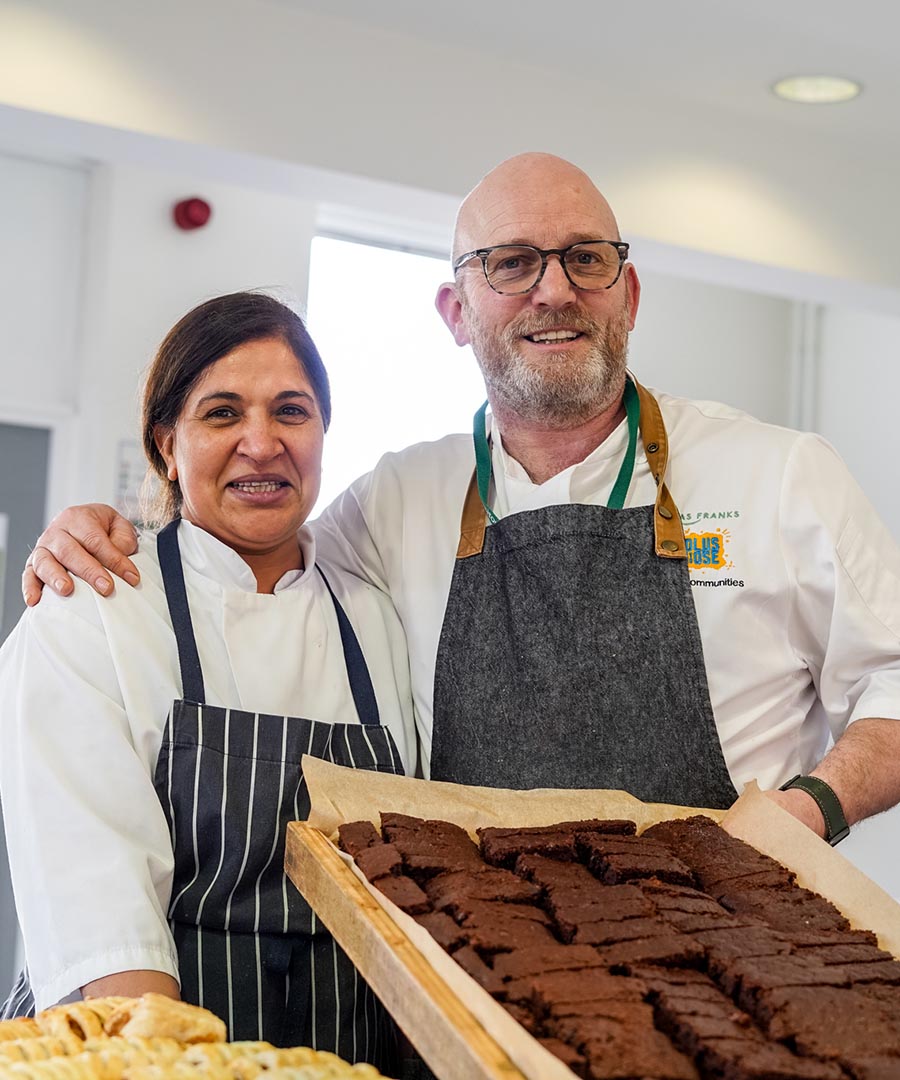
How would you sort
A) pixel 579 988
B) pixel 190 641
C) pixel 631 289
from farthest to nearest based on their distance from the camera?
pixel 631 289 < pixel 190 641 < pixel 579 988

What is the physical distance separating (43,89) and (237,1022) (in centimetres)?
243

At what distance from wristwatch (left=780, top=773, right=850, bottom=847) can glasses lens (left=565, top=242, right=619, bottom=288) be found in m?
0.88

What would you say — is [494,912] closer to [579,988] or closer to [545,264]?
[579,988]

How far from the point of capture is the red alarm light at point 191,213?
4457 mm

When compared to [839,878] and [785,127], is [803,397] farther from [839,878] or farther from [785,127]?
→ [839,878]

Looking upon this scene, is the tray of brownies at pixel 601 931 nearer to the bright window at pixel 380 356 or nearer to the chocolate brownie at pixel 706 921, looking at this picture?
the chocolate brownie at pixel 706 921

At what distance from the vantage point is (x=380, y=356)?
206 inches

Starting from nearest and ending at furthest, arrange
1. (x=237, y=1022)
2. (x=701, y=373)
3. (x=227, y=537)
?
1. (x=237, y=1022)
2. (x=227, y=537)
3. (x=701, y=373)

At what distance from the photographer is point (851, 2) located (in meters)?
3.36

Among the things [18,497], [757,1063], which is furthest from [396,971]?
[18,497]

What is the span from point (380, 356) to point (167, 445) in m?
3.29

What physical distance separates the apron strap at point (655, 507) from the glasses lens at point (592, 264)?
0.70 ft

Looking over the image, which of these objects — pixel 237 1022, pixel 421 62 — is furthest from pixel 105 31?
pixel 237 1022

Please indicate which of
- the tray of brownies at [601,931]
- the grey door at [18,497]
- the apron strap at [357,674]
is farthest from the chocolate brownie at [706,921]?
the grey door at [18,497]
